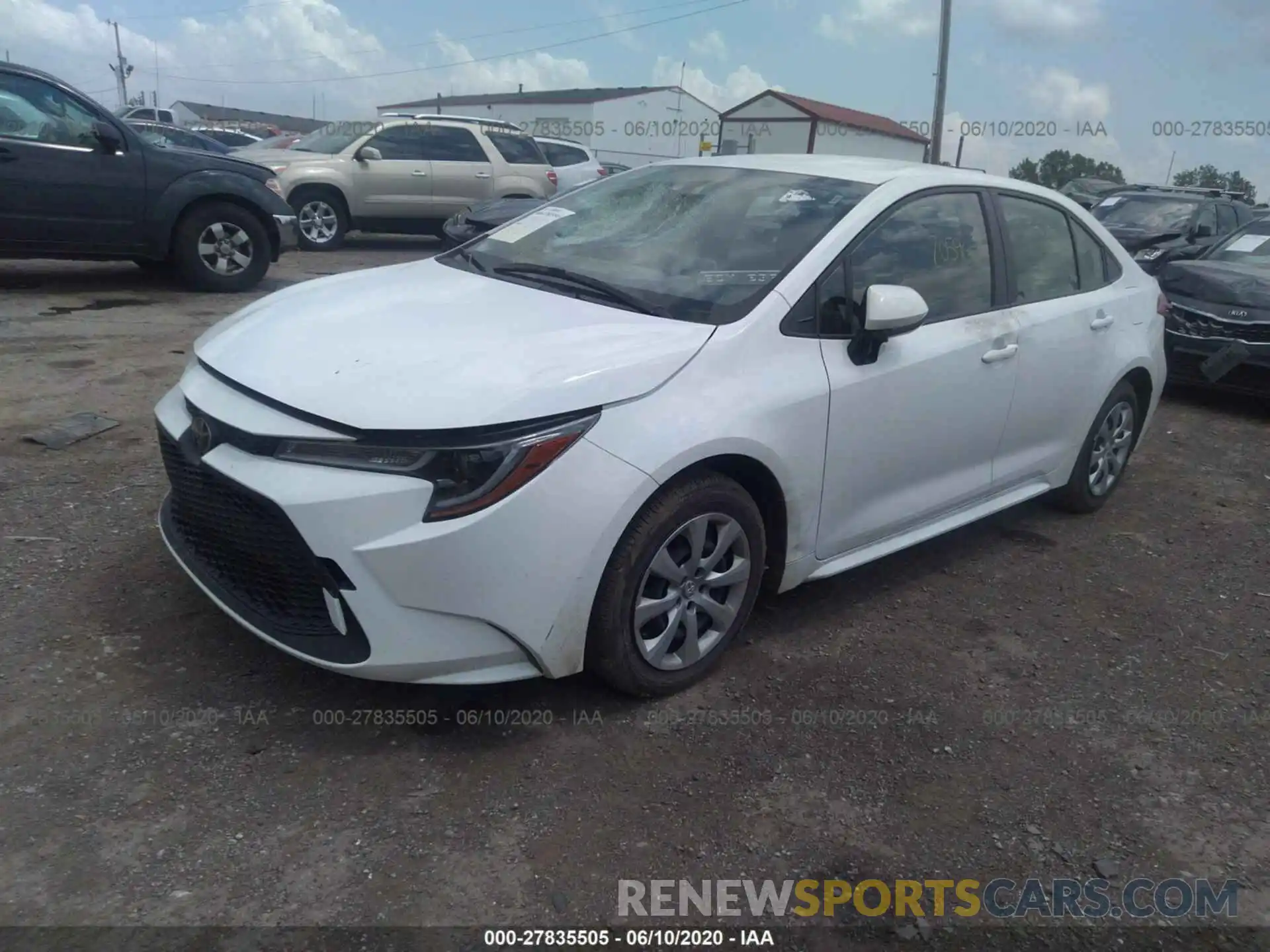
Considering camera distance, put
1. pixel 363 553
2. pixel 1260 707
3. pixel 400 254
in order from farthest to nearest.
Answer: pixel 400 254
pixel 1260 707
pixel 363 553

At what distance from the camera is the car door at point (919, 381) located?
341cm

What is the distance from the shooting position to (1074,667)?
3631 mm

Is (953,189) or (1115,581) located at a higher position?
(953,189)

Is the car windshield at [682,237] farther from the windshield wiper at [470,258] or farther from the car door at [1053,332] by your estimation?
the car door at [1053,332]

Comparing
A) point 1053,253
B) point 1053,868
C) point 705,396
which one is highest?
point 1053,253

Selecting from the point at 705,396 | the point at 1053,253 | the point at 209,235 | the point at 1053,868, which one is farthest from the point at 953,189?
the point at 209,235

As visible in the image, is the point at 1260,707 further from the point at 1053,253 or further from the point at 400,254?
the point at 400,254

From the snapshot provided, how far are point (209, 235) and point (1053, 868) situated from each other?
8.20 meters

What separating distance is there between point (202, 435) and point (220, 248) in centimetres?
655

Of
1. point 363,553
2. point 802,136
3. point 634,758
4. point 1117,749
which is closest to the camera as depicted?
point 363,553

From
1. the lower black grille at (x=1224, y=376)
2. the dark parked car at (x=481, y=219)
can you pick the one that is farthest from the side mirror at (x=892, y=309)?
the dark parked car at (x=481, y=219)

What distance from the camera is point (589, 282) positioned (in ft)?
11.3

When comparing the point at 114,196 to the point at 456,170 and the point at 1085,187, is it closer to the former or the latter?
the point at 456,170

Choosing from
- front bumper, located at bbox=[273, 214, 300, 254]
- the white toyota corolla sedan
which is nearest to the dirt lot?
the white toyota corolla sedan
